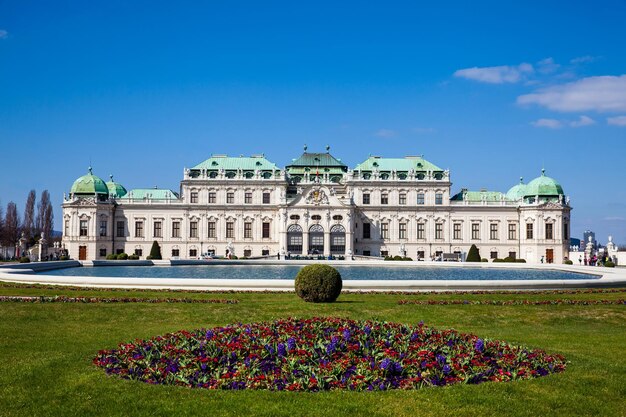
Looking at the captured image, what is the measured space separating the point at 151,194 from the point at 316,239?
25.2 m

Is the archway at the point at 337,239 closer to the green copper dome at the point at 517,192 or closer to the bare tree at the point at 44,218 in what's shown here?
the green copper dome at the point at 517,192

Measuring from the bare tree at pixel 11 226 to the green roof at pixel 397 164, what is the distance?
57.2 meters

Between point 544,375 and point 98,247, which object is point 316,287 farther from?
point 98,247

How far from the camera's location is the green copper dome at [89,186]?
9162 cm

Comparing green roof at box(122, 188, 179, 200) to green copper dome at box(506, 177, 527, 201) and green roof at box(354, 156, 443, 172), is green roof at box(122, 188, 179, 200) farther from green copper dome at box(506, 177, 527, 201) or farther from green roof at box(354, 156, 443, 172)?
green copper dome at box(506, 177, 527, 201)

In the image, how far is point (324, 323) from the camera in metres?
15.6

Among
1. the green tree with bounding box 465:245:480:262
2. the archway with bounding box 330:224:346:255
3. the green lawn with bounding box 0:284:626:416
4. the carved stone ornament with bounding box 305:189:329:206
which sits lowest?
the green lawn with bounding box 0:284:626:416

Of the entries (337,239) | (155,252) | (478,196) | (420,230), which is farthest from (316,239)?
(478,196)

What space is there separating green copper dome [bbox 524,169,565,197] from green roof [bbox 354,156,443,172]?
509 inches

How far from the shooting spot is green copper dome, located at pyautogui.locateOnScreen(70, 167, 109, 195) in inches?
3607

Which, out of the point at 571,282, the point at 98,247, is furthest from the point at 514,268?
the point at 98,247

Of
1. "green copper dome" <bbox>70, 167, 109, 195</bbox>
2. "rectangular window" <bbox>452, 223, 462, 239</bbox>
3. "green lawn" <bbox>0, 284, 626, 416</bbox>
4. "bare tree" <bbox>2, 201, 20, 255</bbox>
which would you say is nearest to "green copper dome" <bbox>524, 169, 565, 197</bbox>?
"rectangular window" <bbox>452, 223, 462, 239</bbox>

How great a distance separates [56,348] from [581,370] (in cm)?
1179

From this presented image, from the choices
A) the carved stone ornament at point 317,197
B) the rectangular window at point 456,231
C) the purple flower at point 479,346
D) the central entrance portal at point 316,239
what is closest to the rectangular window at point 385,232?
the central entrance portal at point 316,239
